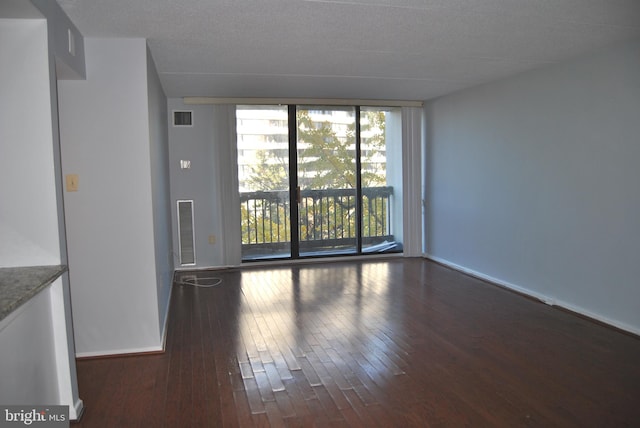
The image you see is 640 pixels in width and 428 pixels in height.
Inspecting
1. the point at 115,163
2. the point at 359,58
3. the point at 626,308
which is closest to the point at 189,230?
the point at 115,163

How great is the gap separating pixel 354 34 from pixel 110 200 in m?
2.04

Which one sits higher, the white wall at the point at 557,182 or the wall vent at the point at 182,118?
A: the wall vent at the point at 182,118

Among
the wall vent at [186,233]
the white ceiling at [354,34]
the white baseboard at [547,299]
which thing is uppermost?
the white ceiling at [354,34]

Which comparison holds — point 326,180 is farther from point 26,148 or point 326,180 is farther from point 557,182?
point 26,148

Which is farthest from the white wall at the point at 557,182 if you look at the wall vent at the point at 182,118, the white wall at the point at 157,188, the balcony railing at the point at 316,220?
the white wall at the point at 157,188

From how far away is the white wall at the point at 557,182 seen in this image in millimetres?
3602

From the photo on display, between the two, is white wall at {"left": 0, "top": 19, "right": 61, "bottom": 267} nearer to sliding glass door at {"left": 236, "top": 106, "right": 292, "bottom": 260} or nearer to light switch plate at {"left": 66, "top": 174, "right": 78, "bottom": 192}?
light switch plate at {"left": 66, "top": 174, "right": 78, "bottom": 192}

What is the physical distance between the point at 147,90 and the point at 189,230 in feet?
10.1

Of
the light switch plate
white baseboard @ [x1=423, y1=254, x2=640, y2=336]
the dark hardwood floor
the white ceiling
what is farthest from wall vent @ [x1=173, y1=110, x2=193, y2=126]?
white baseboard @ [x1=423, y1=254, x2=640, y2=336]

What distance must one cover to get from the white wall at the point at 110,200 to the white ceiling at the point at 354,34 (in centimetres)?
29

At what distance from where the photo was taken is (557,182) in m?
4.22

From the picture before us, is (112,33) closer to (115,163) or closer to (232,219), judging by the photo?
(115,163)

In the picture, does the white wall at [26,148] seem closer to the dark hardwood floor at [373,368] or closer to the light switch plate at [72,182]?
the light switch plate at [72,182]

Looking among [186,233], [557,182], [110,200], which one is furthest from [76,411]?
[557,182]
